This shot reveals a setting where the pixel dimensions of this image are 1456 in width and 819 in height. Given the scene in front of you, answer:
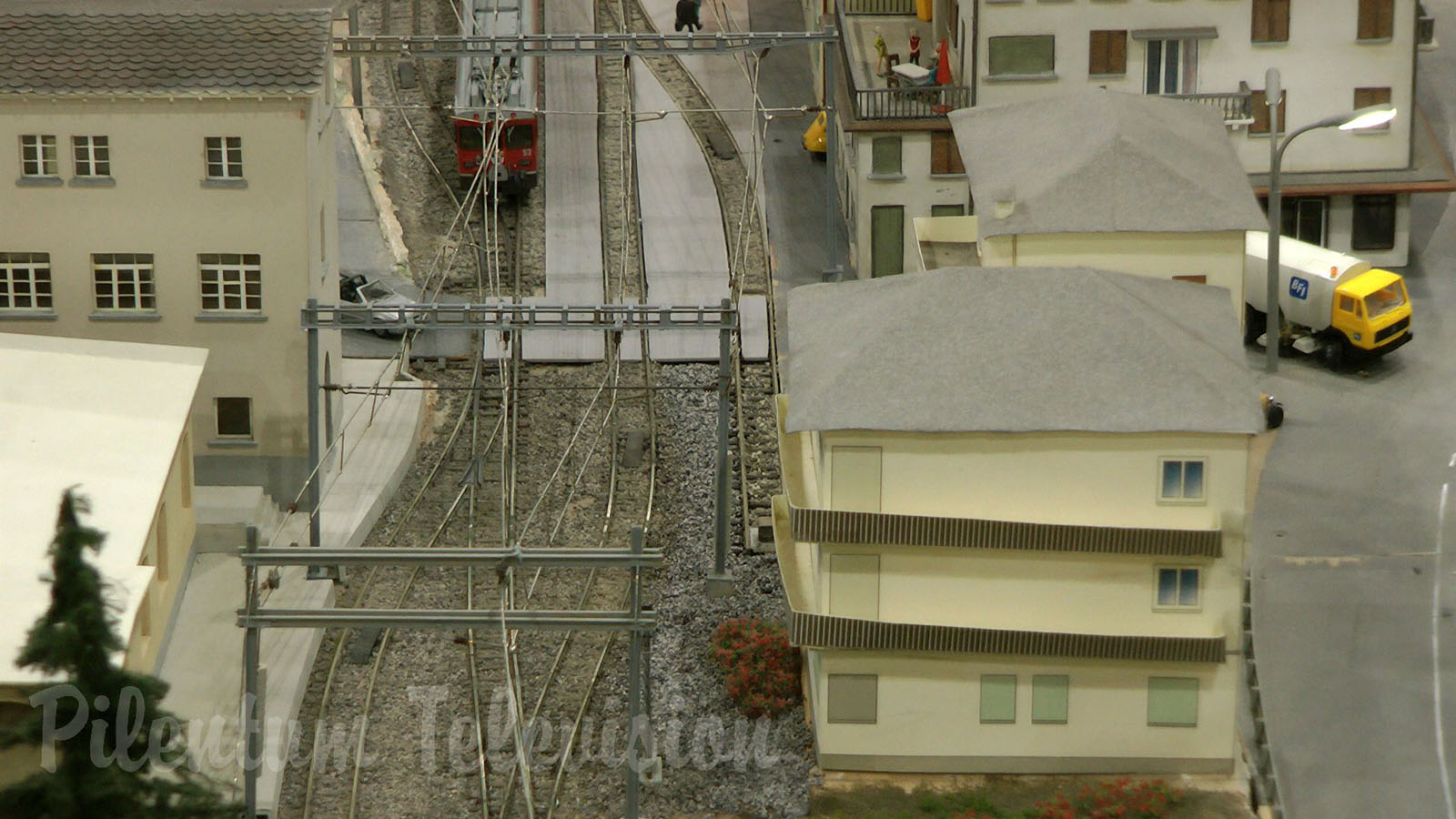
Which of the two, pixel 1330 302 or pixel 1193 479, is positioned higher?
pixel 1330 302

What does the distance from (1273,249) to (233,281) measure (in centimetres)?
2475

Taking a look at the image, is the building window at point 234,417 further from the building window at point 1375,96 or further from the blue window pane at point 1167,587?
the building window at point 1375,96

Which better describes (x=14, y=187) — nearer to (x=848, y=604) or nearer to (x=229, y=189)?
(x=229, y=189)

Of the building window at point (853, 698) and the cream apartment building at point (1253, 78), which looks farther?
the cream apartment building at point (1253, 78)

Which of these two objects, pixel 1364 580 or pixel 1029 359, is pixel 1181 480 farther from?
pixel 1364 580

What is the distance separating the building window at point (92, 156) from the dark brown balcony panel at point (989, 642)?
20871mm

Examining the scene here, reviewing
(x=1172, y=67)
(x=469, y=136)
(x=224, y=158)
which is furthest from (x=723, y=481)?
(x=469, y=136)

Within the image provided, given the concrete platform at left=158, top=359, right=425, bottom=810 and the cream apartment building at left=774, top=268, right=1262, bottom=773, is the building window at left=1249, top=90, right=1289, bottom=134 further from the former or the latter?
the concrete platform at left=158, top=359, right=425, bottom=810

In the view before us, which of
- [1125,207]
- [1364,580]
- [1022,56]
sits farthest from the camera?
[1022,56]

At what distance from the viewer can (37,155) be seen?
56188 mm

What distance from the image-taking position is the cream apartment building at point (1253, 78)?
65062 mm

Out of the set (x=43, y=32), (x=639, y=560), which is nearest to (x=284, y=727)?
(x=639, y=560)

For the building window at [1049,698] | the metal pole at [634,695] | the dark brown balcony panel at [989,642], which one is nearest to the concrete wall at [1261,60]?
the dark brown balcony panel at [989,642]

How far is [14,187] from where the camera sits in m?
56.2
